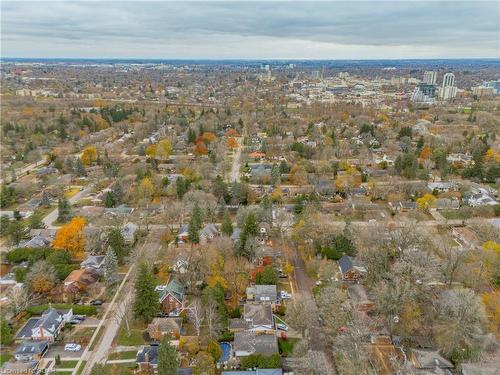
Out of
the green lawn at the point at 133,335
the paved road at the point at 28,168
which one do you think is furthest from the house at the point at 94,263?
the paved road at the point at 28,168

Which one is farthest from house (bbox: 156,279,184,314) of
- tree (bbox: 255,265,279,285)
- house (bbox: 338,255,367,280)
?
house (bbox: 338,255,367,280)

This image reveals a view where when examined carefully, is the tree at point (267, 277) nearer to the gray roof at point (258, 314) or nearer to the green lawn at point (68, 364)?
the gray roof at point (258, 314)

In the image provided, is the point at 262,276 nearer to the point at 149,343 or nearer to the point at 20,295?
the point at 149,343

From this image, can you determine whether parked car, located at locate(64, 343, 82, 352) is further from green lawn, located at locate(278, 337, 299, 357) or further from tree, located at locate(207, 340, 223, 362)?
green lawn, located at locate(278, 337, 299, 357)

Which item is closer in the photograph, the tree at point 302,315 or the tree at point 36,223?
the tree at point 302,315

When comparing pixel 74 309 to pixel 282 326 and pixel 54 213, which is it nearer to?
pixel 282 326

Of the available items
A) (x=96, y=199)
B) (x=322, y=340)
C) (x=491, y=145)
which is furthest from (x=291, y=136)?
(x=322, y=340)
